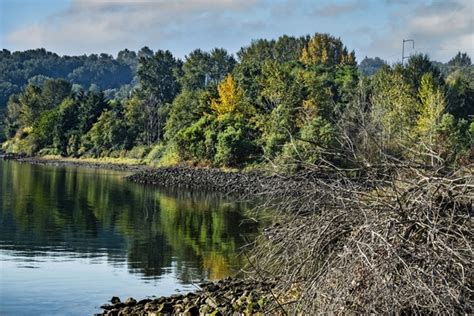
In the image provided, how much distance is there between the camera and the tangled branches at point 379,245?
6.15 metres

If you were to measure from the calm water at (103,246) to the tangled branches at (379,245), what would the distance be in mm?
8131

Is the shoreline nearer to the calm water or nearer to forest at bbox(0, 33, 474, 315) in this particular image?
forest at bbox(0, 33, 474, 315)

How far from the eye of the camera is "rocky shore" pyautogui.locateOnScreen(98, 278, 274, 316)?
1058 centimetres

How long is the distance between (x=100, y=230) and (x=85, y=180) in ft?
90.4

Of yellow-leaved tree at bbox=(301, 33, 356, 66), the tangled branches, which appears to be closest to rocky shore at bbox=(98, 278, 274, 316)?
the tangled branches

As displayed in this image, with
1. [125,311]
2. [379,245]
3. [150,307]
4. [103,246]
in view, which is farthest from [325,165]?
[103,246]

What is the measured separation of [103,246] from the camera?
76.0ft

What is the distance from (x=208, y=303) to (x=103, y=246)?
11866 millimetres

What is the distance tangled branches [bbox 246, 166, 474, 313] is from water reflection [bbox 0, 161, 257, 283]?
3173mm

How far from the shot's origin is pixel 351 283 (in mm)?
6375

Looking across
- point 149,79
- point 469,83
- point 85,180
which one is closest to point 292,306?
point 85,180

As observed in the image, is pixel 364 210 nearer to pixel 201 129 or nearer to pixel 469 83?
pixel 201 129

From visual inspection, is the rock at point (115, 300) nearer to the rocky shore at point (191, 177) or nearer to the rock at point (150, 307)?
the rock at point (150, 307)

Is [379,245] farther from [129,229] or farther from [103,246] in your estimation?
[129,229]
